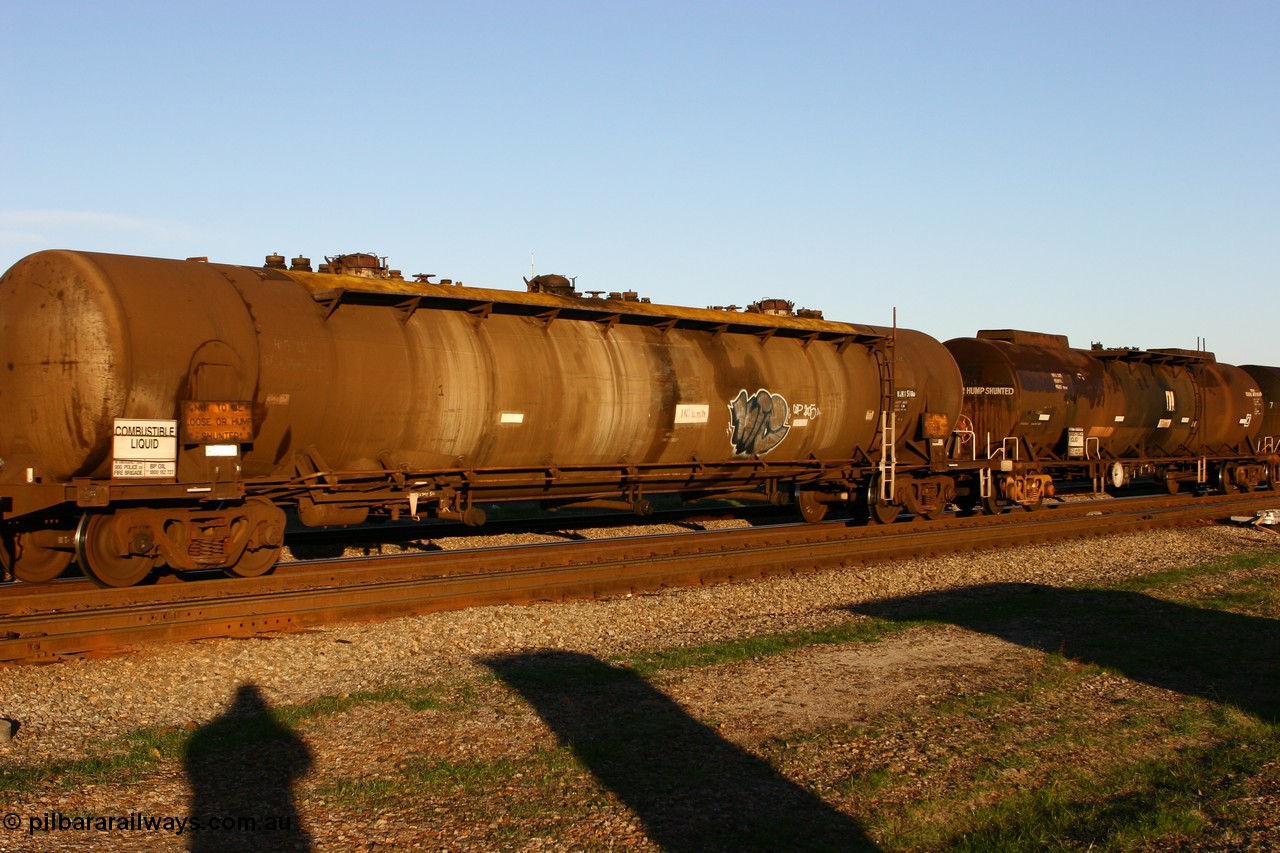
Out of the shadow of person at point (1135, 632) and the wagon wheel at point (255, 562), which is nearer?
the shadow of person at point (1135, 632)

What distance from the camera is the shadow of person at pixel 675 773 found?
5820 millimetres

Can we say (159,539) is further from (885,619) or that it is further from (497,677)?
(885,619)

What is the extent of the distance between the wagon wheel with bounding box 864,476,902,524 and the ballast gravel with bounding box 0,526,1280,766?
14.5 feet

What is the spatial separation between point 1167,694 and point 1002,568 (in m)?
7.59

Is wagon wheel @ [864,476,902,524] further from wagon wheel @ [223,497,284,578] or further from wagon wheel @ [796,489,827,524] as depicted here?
wagon wheel @ [223,497,284,578]

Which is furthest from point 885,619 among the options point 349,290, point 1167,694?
point 349,290

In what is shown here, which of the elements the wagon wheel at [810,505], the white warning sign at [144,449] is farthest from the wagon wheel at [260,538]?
the wagon wheel at [810,505]

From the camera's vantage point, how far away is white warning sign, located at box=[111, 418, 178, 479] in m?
11.6

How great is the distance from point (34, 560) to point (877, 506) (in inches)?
580

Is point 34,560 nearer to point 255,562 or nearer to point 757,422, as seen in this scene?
point 255,562

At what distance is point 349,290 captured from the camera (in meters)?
13.6

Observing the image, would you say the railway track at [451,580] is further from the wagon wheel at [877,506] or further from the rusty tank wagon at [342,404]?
the wagon wheel at [877,506]

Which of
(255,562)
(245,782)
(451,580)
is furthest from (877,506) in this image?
(245,782)

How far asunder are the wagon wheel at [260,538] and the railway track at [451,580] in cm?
55
